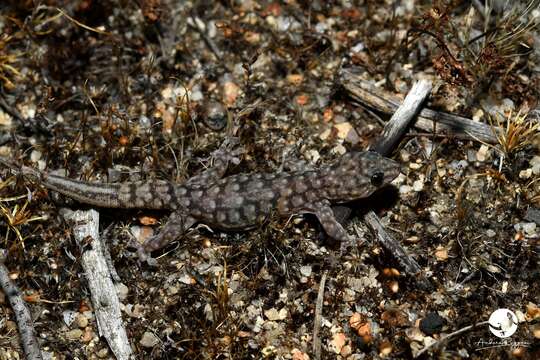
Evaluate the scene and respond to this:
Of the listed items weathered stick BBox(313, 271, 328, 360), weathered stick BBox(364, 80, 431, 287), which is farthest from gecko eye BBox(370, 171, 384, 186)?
weathered stick BBox(313, 271, 328, 360)

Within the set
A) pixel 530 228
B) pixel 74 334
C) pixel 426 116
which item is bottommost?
pixel 74 334

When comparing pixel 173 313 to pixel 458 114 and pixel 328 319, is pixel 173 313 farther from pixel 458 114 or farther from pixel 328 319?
pixel 458 114

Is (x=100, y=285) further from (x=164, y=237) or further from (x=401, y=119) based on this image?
(x=401, y=119)

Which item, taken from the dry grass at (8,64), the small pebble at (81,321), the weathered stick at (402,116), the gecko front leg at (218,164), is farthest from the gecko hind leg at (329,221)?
the dry grass at (8,64)

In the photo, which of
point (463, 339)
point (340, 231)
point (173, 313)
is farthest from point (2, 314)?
point (463, 339)

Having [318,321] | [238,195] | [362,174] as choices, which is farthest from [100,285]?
[362,174]

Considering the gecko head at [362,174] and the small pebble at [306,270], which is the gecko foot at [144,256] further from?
the gecko head at [362,174]

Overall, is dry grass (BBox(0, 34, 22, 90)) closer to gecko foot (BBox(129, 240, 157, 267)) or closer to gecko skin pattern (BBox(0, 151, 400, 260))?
gecko skin pattern (BBox(0, 151, 400, 260))
